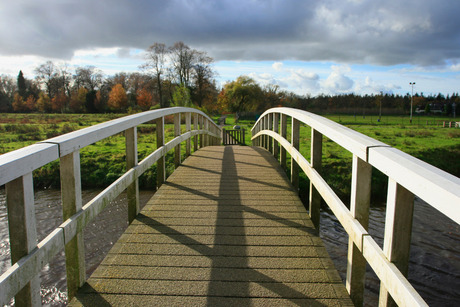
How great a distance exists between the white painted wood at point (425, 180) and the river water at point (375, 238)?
4408 millimetres

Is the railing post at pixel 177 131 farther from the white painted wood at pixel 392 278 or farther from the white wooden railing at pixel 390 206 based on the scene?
the white painted wood at pixel 392 278

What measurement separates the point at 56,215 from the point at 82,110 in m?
51.6

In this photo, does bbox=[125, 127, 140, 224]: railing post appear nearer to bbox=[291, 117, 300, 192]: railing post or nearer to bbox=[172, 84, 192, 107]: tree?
bbox=[291, 117, 300, 192]: railing post

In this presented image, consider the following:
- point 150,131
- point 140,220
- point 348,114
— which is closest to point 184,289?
point 140,220

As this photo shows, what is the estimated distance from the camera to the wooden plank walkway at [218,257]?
7.63ft

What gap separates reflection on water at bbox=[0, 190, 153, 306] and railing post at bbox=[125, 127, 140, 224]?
2.53m

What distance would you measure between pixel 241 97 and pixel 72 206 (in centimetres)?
5432

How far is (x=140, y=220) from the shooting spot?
141 inches

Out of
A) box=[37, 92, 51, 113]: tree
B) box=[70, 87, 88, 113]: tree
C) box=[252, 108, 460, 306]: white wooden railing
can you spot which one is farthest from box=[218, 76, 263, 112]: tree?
box=[252, 108, 460, 306]: white wooden railing

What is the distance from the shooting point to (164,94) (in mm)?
45156

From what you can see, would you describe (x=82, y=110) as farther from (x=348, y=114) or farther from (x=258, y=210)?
(x=258, y=210)

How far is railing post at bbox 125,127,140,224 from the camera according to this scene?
3531 mm

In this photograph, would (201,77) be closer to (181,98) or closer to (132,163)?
(181,98)

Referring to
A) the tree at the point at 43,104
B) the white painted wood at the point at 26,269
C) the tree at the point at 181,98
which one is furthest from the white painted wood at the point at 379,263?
the tree at the point at 43,104
